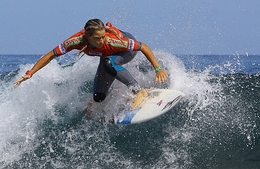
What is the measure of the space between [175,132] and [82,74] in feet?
11.0

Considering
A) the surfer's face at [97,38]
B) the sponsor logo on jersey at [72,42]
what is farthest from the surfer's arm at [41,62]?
the surfer's face at [97,38]

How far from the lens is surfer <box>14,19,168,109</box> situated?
5920 mm

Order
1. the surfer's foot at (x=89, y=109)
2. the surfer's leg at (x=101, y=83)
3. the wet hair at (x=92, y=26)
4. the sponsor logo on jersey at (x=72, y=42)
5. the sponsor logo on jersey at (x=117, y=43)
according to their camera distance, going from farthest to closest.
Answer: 1. the surfer's foot at (x=89, y=109)
2. the surfer's leg at (x=101, y=83)
3. the sponsor logo on jersey at (x=117, y=43)
4. the sponsor logo on jersey at (x=72, y=42)
5. the wet hair at (x=92, y=26)

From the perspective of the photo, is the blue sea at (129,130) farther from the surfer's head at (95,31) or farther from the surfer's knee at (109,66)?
the surfer's head at (95,31)

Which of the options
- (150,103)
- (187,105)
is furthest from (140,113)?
(187,105)

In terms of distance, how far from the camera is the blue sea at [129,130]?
5.91 meters

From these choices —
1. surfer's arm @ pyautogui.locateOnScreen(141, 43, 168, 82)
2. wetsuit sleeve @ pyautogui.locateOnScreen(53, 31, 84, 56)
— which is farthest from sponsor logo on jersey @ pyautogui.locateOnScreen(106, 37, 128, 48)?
wetsuit sleeve @ pyautogui.locateOnScreen(53, 31, 84, 56)

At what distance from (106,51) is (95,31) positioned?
1.90 feet

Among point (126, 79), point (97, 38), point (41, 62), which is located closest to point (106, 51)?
point (97, 38)

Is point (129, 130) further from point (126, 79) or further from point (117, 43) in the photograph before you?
point (117, 43)

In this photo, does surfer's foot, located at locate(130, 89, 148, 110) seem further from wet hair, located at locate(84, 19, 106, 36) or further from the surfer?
wet hair, located at locate(84, 19, 106, 36)

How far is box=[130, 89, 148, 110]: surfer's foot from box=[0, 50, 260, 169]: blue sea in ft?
1.40

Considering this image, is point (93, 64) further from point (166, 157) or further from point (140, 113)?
point (166, 157)

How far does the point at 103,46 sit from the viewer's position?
6199mm
